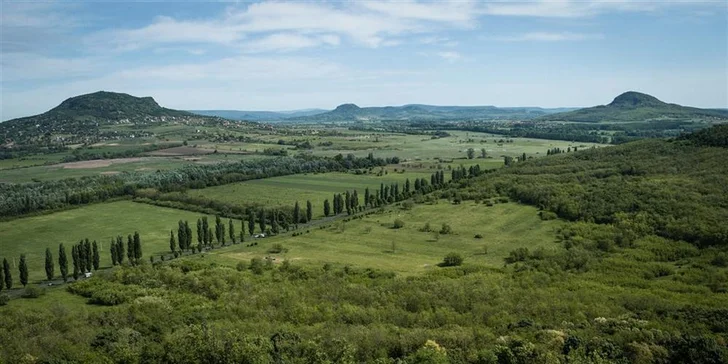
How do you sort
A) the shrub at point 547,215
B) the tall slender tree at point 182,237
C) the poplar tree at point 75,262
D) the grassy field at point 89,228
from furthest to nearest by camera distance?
the shrub at point 547,215, the grassy field at point 89,228, the tall slender tree at point 182,237, the poplar tree at point 75,262

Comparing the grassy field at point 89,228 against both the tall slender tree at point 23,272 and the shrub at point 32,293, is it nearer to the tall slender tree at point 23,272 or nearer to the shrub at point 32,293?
the tall slender tree at point 23,272

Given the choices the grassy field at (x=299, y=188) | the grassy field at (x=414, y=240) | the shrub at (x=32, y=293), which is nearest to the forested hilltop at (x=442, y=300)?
the grassy field at (x=414, y=240)

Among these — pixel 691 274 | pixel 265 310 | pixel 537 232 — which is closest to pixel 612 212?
pixel 537 232

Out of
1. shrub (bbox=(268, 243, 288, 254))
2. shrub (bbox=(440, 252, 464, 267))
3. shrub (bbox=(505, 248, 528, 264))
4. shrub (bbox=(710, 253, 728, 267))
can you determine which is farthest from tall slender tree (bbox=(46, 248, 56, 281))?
shrub (bbox=(710, 253, 728, 267))

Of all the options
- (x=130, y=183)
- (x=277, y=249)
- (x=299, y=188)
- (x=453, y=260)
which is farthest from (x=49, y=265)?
(x=299, y=188)

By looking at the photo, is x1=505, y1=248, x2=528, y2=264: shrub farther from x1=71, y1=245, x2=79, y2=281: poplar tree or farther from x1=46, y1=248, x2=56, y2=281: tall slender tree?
x1=46, y1=248, x2=56, y2=281: tall slender tree

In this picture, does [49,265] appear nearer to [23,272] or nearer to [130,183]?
[23,272]

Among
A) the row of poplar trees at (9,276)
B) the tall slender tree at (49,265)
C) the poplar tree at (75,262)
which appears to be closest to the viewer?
the row of poplar trees at (9,276)
